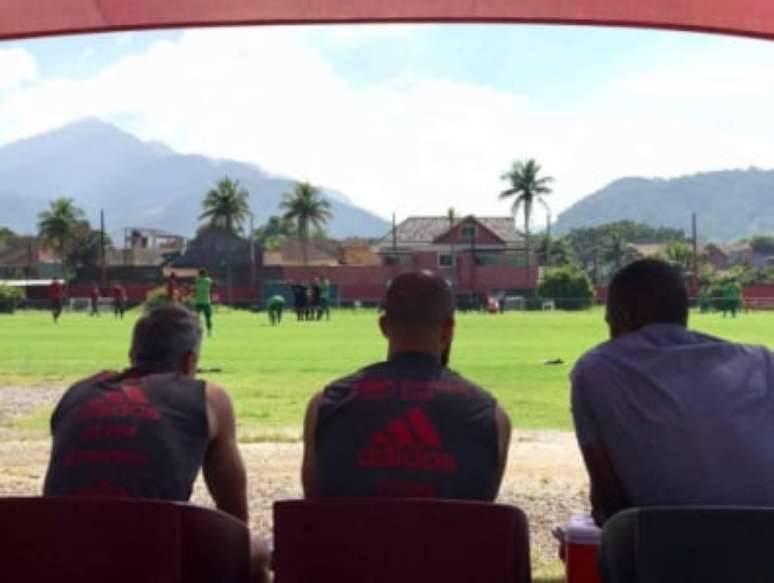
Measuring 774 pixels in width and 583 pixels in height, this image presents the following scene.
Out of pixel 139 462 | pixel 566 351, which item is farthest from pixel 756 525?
pixel 566 351

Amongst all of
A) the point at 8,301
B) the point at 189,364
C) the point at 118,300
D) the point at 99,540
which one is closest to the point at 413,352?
the point at 189,364

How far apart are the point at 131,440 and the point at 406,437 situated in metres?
0.77

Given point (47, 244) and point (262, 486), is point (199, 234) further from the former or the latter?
point (262, 486)

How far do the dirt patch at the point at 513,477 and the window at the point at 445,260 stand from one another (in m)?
90.7

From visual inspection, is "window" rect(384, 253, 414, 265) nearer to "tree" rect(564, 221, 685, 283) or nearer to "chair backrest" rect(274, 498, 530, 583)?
"tree" rect(564, 221, 685, 283)

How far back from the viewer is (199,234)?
117 m

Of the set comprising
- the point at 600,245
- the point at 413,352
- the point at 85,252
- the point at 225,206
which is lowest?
the point at 413,352

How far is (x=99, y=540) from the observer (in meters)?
3.05

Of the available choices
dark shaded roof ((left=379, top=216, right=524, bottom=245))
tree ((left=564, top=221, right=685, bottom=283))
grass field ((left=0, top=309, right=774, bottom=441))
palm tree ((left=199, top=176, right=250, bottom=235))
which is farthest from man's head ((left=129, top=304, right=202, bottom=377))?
tree ((left=564, top=221, right=685, bottom=283))

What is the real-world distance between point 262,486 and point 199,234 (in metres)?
110

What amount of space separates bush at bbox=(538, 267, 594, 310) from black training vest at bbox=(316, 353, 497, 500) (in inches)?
2496

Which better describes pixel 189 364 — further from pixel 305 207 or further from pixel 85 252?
pixel 305 207

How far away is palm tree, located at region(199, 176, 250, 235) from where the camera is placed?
131 meters

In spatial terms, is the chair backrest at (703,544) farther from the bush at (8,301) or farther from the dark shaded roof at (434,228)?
the dark shaded roof at (434,228)
